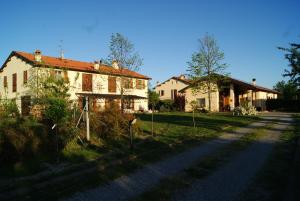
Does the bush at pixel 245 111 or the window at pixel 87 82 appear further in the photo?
the window at pixel 87 82

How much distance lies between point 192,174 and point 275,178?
75.4 inches

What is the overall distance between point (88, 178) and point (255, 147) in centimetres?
675

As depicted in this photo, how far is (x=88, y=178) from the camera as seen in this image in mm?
6633

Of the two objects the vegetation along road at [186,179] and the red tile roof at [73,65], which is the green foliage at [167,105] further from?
the vegetation along road at [186,179]

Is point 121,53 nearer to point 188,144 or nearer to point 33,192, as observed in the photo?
point 188,144

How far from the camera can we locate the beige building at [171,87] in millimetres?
48000

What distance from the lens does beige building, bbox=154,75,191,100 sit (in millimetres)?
48000

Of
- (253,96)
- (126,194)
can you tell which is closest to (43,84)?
(126,194)

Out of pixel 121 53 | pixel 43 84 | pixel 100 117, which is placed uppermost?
pixel 121 53

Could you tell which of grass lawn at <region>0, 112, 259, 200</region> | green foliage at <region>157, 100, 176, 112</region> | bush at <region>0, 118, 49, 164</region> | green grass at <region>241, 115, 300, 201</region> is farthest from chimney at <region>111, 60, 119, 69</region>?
green foliage at <region>157, 100, 176, 112</region>

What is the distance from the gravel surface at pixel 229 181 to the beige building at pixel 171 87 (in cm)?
3878

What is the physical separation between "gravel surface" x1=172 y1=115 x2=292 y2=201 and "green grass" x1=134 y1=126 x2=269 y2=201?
0.19 metres

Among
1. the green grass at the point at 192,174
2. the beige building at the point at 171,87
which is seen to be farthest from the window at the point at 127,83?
the beige building at the point at 171,87

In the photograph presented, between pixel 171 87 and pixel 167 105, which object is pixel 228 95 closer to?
pixel 167 105
